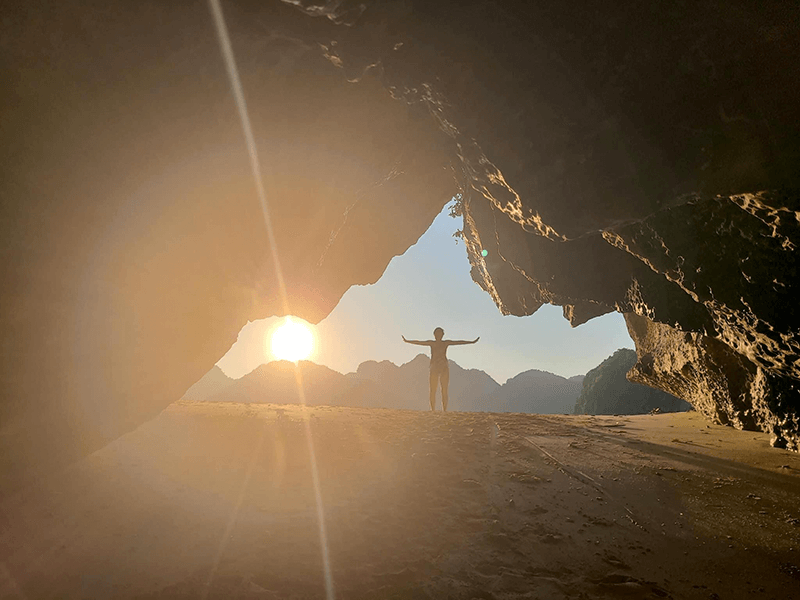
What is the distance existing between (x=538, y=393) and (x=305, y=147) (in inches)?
3247

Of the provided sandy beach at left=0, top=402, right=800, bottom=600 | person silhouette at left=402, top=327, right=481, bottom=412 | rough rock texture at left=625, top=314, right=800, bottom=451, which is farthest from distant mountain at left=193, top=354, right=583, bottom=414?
sandy beach at left=0, top=402, right=800, bottom=600

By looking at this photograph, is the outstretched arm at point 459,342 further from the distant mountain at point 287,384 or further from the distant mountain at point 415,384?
the distant mountain at point 415,384

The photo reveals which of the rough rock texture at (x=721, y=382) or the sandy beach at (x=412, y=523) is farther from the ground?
the rough rock texture at (x=721, y=382)

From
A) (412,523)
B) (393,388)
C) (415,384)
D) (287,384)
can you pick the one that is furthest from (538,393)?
(412,523)

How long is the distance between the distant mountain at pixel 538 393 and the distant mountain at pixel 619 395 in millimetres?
45061

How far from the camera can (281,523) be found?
2.83 m

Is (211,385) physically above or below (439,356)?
below

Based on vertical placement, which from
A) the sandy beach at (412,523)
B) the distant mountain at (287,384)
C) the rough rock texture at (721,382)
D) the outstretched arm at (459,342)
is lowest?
the distant mountain at (287,384)

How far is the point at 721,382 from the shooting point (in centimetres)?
640

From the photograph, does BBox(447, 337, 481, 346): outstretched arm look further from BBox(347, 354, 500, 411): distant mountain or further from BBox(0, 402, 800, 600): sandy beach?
BBox(347, 354, 500, 411): distant mountain

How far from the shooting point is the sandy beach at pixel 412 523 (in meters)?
2.09

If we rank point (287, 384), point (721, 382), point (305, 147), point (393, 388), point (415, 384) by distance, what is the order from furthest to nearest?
1. point (415, 384)
2. point (393, 388)
3. point (287, 384)
4. point (721, 382)
5. point (305, 147)

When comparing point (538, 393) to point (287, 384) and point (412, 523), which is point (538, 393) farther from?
point (412, 523)

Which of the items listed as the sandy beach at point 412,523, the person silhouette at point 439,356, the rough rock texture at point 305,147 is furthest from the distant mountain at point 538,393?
the rough rock texture at point 305,147
